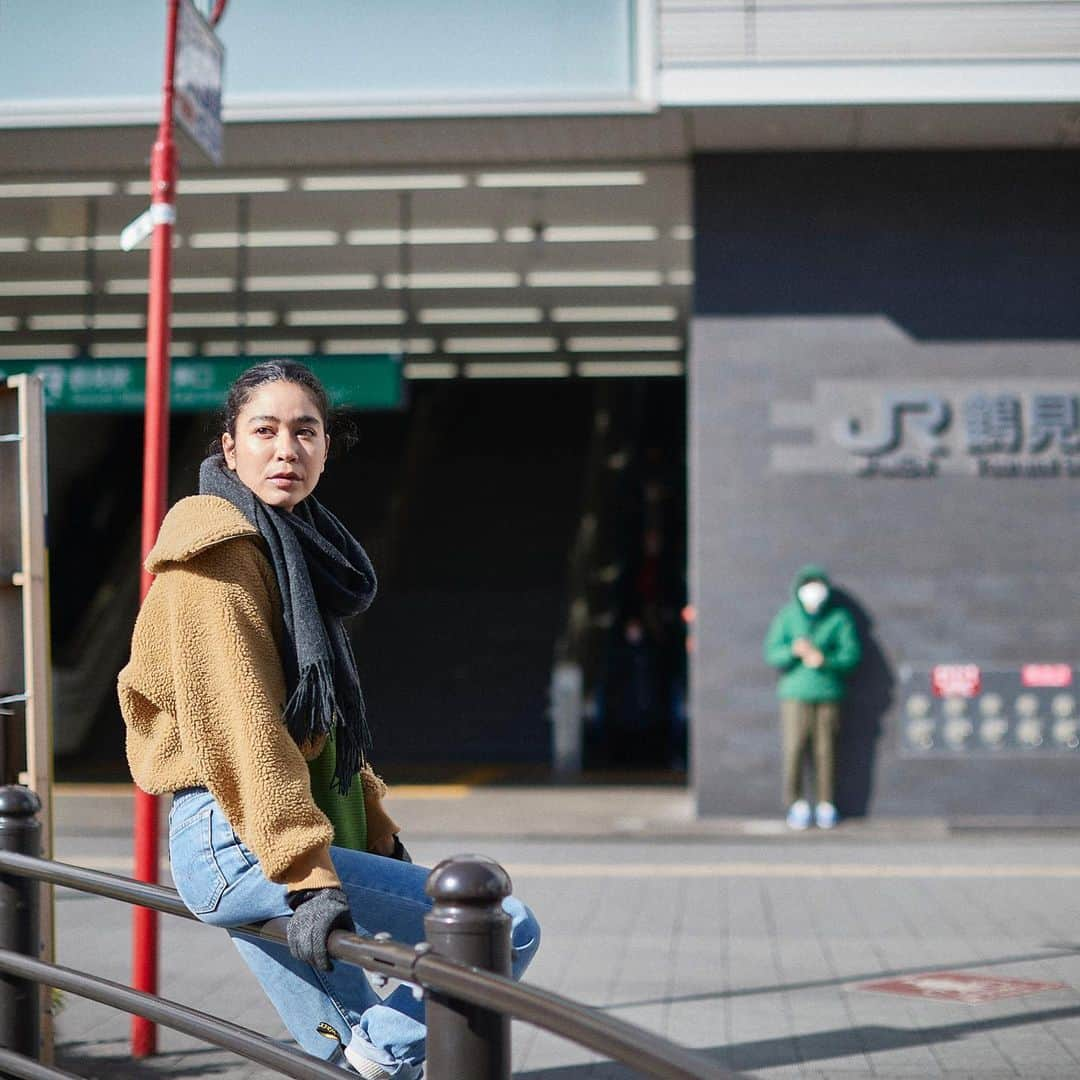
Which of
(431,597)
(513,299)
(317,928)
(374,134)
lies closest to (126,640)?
(431,597)

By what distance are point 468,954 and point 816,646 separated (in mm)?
8816

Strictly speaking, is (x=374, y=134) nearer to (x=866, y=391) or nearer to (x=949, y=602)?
(x=866, y=391)

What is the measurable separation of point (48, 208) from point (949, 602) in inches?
306

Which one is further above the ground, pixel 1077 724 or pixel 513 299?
pixel 513 299

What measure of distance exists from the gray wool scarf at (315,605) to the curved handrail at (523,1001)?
0.38 m

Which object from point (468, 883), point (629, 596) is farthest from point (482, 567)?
point (468, 883)

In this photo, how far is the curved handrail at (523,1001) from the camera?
2.18 meters

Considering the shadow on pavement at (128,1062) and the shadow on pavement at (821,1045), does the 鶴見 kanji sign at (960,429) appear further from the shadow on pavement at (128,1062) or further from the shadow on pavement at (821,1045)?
the shadow on pavement at (128,1062)

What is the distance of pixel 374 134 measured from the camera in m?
11.1

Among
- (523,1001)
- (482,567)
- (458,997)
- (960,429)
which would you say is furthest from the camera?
(482,567)

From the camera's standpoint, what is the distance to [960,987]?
256 inches

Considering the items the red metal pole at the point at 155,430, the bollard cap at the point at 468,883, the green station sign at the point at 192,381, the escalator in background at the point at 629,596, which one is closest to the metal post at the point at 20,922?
the red metal pole at the point at 155,430

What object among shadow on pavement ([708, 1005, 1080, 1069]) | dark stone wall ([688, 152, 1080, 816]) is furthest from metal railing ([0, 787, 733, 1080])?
dark stone wall ([688, 152, 1080, 816])

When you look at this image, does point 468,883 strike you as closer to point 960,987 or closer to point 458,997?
point 458,997
